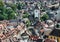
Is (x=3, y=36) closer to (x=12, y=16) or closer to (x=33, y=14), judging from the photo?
(x=12, y=16)

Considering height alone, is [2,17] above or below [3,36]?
below

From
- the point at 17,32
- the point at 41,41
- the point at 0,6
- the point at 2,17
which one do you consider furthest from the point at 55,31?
the point at 0,6

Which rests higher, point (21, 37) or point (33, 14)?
point (21, 37)

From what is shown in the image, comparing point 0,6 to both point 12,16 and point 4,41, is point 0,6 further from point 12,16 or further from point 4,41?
point 4,41

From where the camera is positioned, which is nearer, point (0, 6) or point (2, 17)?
point (2, 17)

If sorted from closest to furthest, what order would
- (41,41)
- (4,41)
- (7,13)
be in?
(4,41) < (41,41) < (7,13)

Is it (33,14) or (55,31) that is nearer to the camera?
(55,31)

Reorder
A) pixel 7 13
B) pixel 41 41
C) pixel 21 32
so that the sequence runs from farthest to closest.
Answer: pixel 7 13 → pixel 21 32 → pixel 41 41

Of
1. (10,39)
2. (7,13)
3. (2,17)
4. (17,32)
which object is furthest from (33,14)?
(10,39)

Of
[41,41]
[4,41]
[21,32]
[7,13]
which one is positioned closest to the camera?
[4,41]
